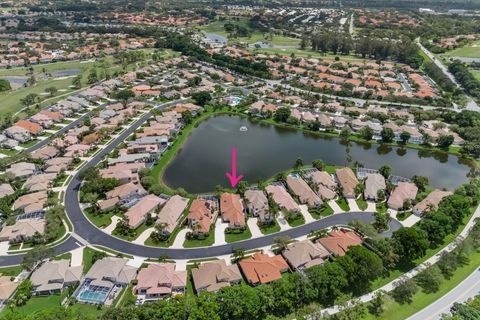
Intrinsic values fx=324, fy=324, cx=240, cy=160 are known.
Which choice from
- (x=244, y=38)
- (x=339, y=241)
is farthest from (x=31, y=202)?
(x=244, y=38)

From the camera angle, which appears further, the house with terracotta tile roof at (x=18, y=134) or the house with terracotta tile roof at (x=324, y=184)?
the house with terracotta tile roof at (x=18, y=134)

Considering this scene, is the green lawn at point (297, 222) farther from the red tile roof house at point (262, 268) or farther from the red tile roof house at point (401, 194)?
the red tile roof house at point (401, 194)

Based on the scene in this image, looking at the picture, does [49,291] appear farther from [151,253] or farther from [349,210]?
[349,210]

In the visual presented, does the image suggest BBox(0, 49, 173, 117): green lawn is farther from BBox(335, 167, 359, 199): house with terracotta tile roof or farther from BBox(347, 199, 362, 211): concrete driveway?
BBox(347, 199, 362, 211): concrete driveway

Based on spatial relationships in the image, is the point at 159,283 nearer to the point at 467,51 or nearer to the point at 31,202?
the point at 31,202

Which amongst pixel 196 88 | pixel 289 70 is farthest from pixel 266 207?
pixel 289 70

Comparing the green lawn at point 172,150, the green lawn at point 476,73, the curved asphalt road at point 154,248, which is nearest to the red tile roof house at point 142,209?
the curved asphalt road at point 154,248
